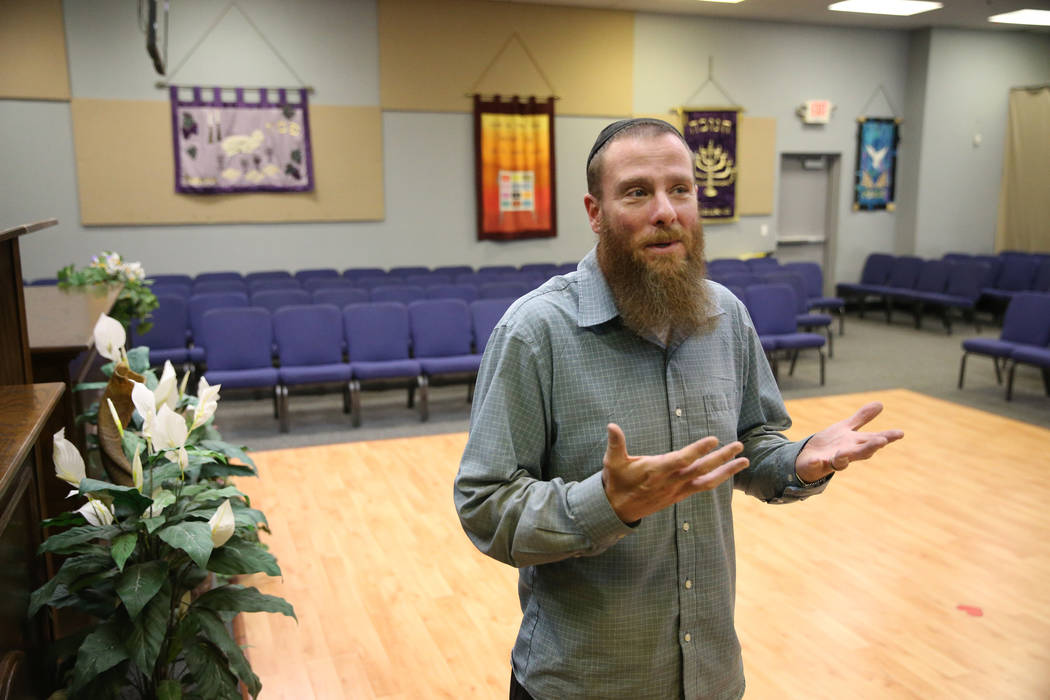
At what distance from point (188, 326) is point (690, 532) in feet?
22.0

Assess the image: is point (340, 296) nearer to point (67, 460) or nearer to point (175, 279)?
point (175, 279)

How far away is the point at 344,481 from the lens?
15.9 ft

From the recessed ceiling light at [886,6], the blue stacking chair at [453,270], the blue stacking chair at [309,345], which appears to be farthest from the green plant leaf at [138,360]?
the recessed ceiling light at [886,6]

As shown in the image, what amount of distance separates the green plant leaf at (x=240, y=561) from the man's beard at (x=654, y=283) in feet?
4.06

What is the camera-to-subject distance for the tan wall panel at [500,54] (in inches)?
396

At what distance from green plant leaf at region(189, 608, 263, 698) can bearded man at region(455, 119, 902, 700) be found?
1.07m

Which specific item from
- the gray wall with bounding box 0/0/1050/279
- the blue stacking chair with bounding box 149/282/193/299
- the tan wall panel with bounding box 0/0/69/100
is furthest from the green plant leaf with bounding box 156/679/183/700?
the tan wall panel with bounding box 0/0/69/100

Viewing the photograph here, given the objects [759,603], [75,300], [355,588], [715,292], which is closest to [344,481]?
[355,588]

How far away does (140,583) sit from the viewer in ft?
6.56

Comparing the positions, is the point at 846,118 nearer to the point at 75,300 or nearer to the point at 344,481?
the point at 344,481

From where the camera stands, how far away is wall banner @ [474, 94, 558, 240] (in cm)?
1053

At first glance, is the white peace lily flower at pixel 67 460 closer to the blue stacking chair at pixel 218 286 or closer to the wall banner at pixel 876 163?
the blue stacking chair at pixel 218 286

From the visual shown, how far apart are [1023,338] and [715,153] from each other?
18.1 feet

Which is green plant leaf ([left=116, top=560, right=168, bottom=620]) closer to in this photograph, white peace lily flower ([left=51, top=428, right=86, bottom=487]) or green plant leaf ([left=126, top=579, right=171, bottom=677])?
green plant leaf ([left=126, top=579, right=171, bottom=677])
